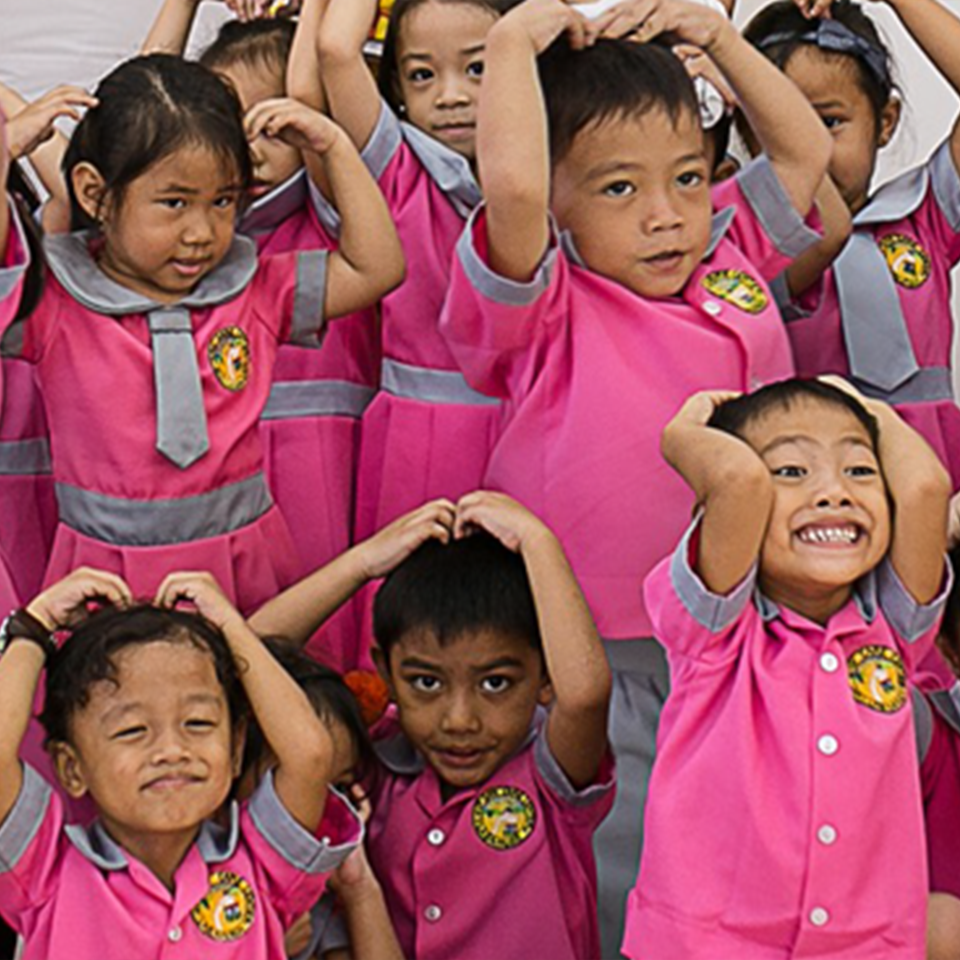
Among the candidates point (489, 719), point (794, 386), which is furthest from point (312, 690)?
point (794, 386)

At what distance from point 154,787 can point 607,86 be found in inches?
30.9

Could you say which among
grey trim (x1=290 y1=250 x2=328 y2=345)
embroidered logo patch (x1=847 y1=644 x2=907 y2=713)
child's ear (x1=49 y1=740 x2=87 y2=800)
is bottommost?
child's ear (x1=49 y1=740 x2=87 y2=800)

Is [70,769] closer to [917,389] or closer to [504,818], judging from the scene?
[504,818]

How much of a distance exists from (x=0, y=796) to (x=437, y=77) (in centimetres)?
95

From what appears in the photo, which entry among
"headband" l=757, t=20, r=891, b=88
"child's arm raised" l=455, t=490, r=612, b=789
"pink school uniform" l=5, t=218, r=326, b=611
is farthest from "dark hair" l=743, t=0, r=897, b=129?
"child's arm raised" l=455, t=490, r=612, b=789

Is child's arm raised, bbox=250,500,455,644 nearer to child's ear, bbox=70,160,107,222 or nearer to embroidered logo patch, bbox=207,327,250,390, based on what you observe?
embroidered logo patch, bbox=207,327,250,390

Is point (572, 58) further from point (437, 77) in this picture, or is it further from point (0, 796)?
point (0, 796)

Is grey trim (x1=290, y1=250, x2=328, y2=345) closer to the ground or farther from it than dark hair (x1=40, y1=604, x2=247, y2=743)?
farther from it

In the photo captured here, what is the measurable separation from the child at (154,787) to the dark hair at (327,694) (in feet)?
0.42

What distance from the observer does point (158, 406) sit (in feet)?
6.54

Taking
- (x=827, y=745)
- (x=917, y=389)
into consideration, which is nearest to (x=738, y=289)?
(x=917, y=389)

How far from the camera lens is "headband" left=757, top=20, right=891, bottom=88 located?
7.68ft

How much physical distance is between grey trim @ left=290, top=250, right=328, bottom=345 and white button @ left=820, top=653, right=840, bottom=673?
65 centimetres

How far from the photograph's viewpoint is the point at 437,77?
227 centimetres
